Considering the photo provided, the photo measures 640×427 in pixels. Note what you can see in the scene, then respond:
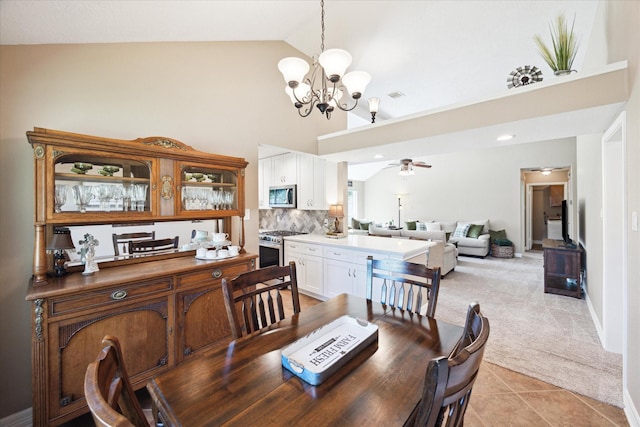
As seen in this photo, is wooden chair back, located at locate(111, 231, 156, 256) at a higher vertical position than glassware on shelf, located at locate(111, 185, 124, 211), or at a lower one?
lower

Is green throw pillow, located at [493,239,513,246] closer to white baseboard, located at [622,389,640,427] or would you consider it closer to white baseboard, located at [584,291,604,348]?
white baseboard, located at [584,291,604,348]

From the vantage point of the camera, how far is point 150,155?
207 centimetres

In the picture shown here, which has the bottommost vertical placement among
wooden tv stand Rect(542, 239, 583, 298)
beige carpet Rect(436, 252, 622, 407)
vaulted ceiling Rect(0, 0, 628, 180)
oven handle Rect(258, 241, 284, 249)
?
beige carpet Rect(436, 252, 622, 407)

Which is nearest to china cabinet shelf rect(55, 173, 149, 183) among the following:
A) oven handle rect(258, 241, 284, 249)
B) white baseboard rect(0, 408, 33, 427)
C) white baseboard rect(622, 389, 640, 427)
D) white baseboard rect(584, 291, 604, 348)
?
white baseboard rect(0, 408, 33, 427)

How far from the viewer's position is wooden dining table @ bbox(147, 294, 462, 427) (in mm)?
808

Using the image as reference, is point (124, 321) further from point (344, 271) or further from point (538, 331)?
point (538, 331)

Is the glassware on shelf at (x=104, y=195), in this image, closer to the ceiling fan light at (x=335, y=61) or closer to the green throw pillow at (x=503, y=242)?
the ceiling fan light at (x=335, y=61)

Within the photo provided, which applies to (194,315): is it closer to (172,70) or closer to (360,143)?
→ (172,70)

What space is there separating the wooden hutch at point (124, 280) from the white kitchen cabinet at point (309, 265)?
1529 mm

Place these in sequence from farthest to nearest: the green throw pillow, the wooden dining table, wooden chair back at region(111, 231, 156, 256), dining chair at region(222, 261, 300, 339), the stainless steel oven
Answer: the green throw pillow < the stainless steel oven < wooden chair back at region(111, 231, 156, 256) < dining chair at region(222, 261, 300, 339) < the wooden dining table

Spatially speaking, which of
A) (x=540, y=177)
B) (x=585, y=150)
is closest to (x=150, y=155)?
(x=585, y=150)

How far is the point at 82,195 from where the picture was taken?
74.0 inches

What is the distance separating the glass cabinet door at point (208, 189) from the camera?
234 cm

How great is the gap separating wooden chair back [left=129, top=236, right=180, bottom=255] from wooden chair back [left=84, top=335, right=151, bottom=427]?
1633 millimetres
